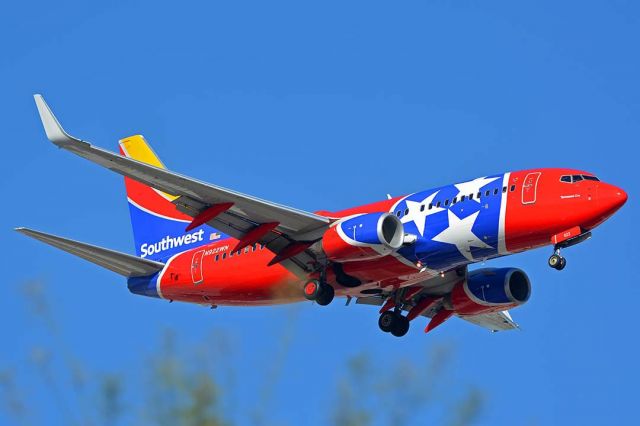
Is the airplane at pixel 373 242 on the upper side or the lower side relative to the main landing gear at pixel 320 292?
upper

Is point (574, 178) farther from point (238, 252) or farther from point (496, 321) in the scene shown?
point (238, 252)

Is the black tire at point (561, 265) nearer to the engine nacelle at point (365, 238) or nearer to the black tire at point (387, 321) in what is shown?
the engine nacelle at point (365, 238)

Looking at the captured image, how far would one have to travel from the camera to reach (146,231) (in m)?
57.2

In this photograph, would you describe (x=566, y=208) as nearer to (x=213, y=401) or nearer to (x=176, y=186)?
(x=176, y=186)

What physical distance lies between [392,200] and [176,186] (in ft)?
30.6

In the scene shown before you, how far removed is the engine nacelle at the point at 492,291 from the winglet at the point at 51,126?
2042 cm

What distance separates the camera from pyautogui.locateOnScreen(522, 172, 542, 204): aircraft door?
144 feet

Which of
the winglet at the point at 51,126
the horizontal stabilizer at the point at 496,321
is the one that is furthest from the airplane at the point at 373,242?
the horizontal stabilizer at the point at 496,321

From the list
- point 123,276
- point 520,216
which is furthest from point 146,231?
point 520,216

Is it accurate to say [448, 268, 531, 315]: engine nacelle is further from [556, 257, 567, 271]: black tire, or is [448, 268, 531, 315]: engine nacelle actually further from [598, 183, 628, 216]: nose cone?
[598, 183, 628, 216]: nose cone

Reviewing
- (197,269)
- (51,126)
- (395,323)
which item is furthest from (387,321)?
(51,126)

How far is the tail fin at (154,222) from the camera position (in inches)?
2143

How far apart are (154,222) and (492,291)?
17855 mm

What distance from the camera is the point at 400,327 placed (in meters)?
51.4
